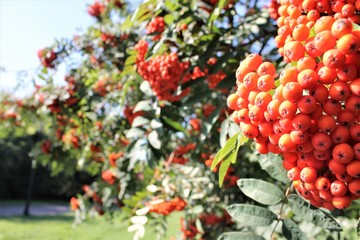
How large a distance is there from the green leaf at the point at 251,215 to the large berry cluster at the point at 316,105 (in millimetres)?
491

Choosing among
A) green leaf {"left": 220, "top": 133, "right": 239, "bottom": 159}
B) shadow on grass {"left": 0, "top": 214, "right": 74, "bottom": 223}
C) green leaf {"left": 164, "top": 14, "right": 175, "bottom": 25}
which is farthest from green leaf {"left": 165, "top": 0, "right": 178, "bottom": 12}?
shadow on grass {"left": 0, "top": 214, "right": 74, "bottom": 223}

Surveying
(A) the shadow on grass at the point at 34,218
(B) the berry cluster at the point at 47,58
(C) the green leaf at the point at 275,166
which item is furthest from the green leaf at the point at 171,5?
(A) the shadow on grass at the point at 34,218

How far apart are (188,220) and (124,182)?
0.93m

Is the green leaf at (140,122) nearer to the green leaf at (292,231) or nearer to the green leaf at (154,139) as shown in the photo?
the green leaf at (154,139)

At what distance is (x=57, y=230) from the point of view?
12398mm

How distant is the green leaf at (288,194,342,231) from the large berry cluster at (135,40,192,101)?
873 mm

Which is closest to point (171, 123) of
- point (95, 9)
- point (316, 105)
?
point (316, 105)

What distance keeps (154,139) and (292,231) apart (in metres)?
0.96

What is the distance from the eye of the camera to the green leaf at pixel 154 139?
2.20 m

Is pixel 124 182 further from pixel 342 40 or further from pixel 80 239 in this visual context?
pixel 80 239

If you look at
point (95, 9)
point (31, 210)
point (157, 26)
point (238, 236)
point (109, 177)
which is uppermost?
point (95, 9)

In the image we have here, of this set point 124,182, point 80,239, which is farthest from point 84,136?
point 80,239

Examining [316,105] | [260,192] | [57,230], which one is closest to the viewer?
[316,105]

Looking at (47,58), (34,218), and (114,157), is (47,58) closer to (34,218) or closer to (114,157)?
(114,157)
